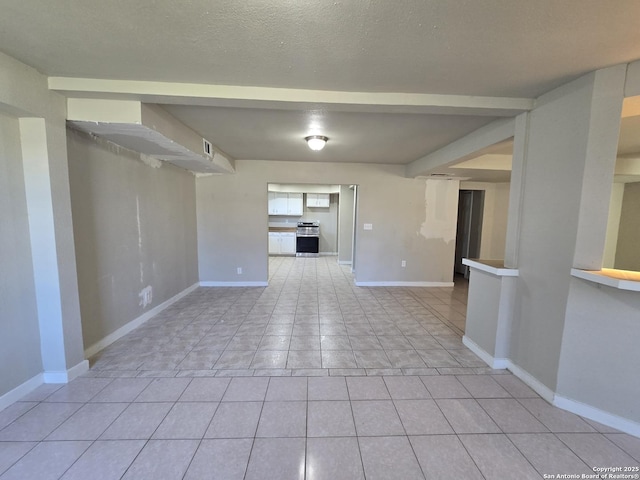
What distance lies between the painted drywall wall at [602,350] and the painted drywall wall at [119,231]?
3871 millimetres

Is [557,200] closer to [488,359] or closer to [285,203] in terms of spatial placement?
[488,359]

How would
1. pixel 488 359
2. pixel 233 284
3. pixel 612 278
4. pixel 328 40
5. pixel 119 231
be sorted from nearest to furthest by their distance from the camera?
pixel 328 40
pixel 612 278
pixel 488 359
pixel 119 231
pixel 233 284

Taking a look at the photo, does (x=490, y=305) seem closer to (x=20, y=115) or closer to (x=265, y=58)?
(x=265, y=58)

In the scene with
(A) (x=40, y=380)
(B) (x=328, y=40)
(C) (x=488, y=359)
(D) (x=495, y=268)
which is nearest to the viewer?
(B) (x=328, y=40)

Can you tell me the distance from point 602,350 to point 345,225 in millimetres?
5802

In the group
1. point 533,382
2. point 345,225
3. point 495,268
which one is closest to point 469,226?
point 345,225

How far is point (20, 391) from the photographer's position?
1860 millimetres

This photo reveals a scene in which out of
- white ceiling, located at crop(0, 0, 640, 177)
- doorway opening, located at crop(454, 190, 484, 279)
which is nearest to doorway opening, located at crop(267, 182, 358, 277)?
doorway opening, located at crop(454, 190, 484, 279)

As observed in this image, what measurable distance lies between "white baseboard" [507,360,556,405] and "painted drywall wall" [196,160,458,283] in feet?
9.50

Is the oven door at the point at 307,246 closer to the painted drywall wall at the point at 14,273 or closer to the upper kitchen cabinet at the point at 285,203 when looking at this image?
the upper kitchen cabinet at the point at 285,203

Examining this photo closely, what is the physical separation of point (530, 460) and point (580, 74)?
2379 millimetres

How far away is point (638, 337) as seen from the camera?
1.59 metres

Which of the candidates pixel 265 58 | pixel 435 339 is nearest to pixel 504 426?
pixel 435 339

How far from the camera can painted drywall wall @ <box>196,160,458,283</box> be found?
4770mm
